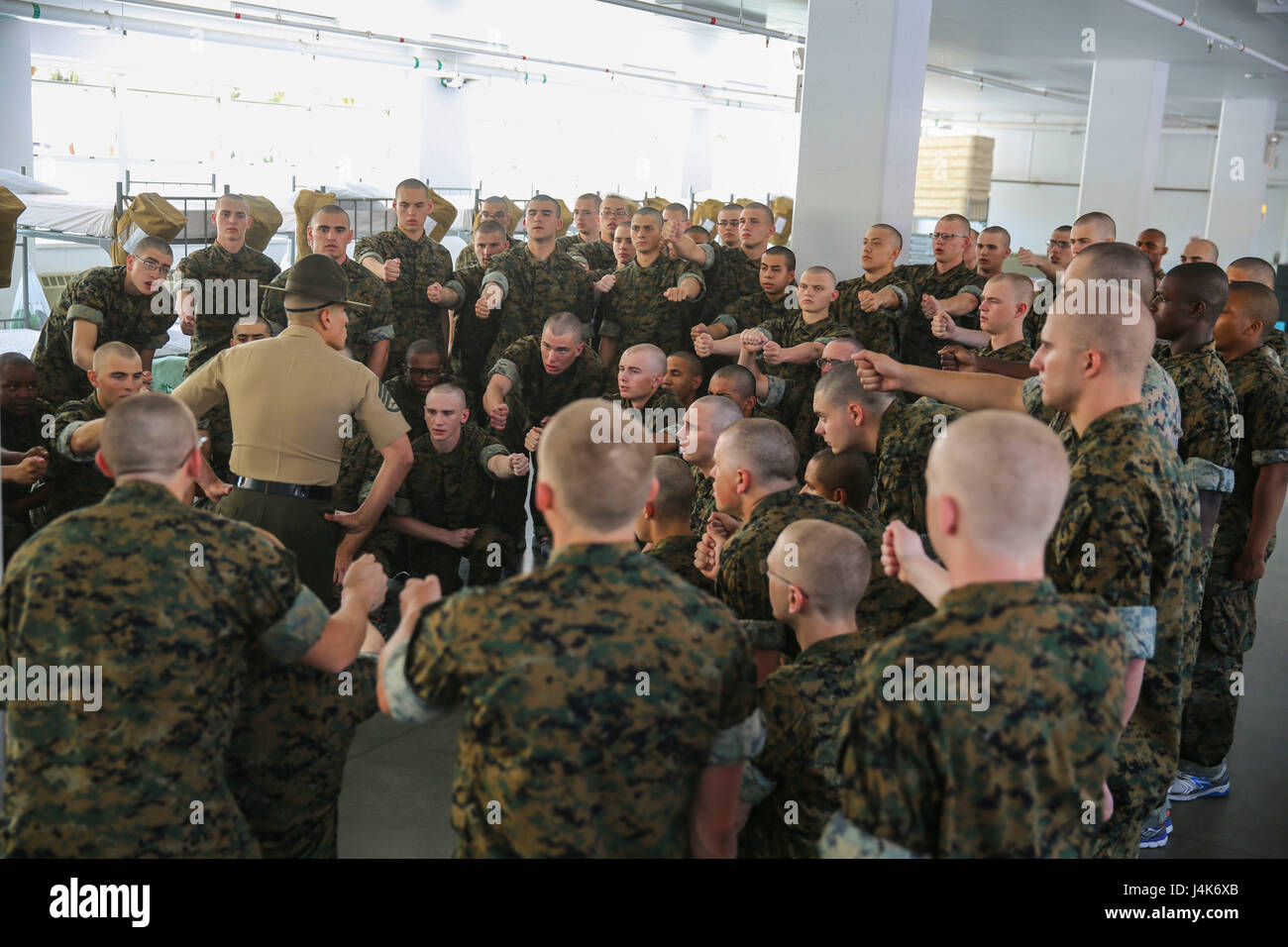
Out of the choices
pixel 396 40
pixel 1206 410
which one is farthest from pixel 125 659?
pixel 396 40

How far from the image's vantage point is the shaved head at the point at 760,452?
129 inches

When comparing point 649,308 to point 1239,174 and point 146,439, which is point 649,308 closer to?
point 146,439

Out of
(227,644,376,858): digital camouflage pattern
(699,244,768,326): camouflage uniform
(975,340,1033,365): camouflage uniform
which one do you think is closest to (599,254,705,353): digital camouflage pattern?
(699,244,768,326): camouflage uniform

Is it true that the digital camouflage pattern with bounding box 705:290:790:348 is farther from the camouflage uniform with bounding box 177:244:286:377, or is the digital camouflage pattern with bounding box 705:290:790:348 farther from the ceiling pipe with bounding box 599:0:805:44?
the ceiling pipe with bounding box 599:0:805:44

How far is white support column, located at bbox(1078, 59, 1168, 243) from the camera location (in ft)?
42.0

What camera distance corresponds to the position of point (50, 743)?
85.7 inches

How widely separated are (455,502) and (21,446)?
6.33ft

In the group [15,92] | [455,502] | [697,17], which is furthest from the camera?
[15,92]

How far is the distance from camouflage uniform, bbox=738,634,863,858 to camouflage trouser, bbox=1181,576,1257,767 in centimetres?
235

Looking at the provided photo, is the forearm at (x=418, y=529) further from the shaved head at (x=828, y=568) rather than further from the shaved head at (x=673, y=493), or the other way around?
the shaved head at (x=828, y=568)

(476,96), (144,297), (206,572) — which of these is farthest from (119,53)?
(206,572)

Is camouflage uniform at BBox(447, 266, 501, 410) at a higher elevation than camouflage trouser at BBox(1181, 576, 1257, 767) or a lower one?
higher

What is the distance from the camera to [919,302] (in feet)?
20.2

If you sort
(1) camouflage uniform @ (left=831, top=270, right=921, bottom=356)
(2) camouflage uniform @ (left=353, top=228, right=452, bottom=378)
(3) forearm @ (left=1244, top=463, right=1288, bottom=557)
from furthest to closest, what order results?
(2) camouflage uniform @ (left=353, top=228, right=452, bottom=378), (1) camouflage uniform @ (left=831, top=270, right=921, bottom=356), (3) forearm @ (left=1244, top=463, right=1288, bottom=557)
